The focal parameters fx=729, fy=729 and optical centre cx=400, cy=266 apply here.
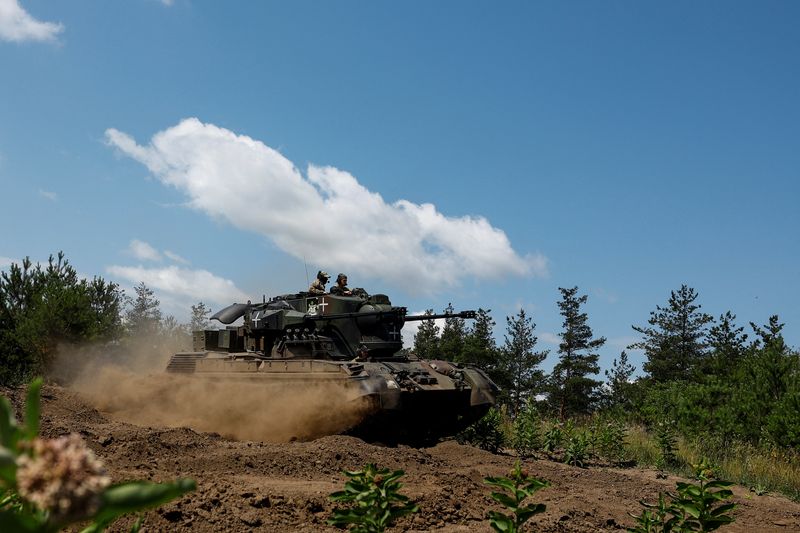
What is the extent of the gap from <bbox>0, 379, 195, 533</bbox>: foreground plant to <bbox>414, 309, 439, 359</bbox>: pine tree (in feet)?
123

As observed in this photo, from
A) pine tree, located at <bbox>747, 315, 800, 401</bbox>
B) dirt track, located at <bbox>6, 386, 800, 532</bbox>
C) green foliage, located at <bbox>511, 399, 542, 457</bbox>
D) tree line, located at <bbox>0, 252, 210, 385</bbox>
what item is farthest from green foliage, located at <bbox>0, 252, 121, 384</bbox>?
pine tree, located at <bbox>747, 315, 800, 401</bbox>

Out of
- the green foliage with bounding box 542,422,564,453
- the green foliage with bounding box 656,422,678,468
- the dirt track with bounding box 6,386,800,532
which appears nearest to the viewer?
the dirt track with bounding box 6,386,800,532

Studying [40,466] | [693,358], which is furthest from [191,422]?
[693,358]

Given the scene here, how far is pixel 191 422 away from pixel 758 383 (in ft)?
39.1

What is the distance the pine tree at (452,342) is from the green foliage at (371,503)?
3322cm

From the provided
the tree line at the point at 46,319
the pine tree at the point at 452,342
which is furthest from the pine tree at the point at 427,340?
the tree line at the point at 46,319

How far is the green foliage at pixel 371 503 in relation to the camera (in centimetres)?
299

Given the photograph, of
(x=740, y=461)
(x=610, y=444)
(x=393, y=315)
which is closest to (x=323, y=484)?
(x=393, y=315)

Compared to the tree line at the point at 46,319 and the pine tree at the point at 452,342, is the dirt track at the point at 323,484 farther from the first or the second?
the pine tree at the point at 452,342

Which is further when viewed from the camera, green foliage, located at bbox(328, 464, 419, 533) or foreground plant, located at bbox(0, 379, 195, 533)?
green foliage, located at bbox(328, 464, 419, 533)

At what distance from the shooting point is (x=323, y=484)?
27.0 feet

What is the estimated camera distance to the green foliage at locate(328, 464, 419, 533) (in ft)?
9.80

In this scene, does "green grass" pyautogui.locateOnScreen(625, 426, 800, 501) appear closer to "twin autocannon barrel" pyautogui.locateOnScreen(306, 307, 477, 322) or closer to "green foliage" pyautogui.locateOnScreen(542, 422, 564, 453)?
"green foliage" pyautogui.locateOnScreen(542, 422, 564, 453)

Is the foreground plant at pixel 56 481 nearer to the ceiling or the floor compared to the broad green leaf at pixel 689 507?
nearer to the ceiling
